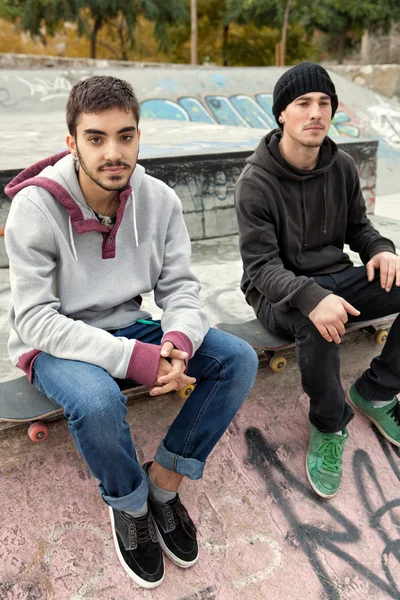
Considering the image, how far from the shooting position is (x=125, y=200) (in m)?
2.08

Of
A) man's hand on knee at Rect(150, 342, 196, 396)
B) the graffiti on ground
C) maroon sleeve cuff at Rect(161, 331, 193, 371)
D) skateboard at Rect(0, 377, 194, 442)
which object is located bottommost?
the graffiti on ground

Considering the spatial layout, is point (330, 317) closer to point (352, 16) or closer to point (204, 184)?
point (204, 184)

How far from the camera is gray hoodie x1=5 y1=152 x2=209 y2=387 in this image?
74.1 inches

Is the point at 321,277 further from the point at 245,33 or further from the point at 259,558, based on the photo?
the point at 245,33

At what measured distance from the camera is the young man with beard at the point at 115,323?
186 centimetres

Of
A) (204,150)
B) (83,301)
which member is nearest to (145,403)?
(83,301)

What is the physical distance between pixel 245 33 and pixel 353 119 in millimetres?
20972

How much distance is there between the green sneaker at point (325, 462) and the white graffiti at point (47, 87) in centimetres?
915

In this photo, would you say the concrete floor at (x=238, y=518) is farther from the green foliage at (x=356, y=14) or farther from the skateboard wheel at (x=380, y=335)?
the green foliage at (x=356, y=14)

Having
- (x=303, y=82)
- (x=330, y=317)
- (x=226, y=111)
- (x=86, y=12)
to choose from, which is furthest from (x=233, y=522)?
(x=86, y=12)

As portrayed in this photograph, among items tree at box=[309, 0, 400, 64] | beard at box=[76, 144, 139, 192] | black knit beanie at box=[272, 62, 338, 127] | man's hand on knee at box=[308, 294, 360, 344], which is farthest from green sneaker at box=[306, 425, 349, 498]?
tree at box=[309, 0, 400, 64]

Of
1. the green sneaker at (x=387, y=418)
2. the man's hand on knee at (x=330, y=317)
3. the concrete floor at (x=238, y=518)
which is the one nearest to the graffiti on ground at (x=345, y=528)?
the concrete floor at (x=238, y=518)

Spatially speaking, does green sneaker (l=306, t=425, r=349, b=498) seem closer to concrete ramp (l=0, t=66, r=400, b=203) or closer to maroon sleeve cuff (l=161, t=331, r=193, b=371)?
maroon sleeve cuff (l=161, t=331, r=193, b=371)

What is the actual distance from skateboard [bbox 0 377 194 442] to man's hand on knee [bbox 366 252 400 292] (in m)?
1.26
